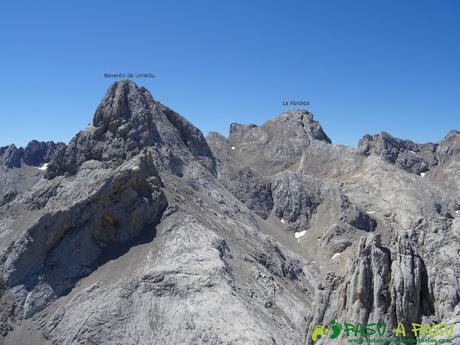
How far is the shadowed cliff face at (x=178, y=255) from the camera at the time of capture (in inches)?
1176

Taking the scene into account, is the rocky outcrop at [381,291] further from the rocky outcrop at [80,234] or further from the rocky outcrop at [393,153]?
the rocky outcrop at [393,153]

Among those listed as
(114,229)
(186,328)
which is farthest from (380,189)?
(186,328)

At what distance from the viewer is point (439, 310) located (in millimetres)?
26312

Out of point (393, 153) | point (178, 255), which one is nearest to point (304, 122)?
point (393, 153)

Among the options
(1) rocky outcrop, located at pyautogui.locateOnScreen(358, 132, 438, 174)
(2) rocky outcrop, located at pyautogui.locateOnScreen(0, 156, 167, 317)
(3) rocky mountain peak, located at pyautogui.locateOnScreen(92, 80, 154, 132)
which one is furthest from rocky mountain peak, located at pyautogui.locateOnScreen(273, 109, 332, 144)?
(2) rocky outcrop, located at pyautogui.locateOnScreen(0, 156, 167, 317)

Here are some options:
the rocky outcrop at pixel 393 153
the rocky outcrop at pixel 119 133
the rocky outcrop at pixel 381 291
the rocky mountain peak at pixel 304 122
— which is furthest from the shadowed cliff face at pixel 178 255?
the rocky outcrop at pixel 393 153

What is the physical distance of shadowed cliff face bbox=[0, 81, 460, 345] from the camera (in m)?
29.9

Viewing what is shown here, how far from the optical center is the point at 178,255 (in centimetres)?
5791

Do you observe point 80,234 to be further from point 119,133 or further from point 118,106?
point 118,106

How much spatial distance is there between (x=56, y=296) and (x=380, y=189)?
100700mm

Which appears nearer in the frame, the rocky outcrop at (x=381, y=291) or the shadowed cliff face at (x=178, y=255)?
the rocky outcrop at (x=381, y=291)

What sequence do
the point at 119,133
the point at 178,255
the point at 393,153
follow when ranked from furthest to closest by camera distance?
the point at 393,153 < the point at 119,133 < the point at 178,255

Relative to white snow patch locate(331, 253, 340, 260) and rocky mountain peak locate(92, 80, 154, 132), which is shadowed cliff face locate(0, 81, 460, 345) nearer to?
rocky mountain peak locate(92, 80, 154, 132)

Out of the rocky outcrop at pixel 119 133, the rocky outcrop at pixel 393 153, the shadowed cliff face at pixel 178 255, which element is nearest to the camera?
the shadowed cliff face at pixel 178 255
